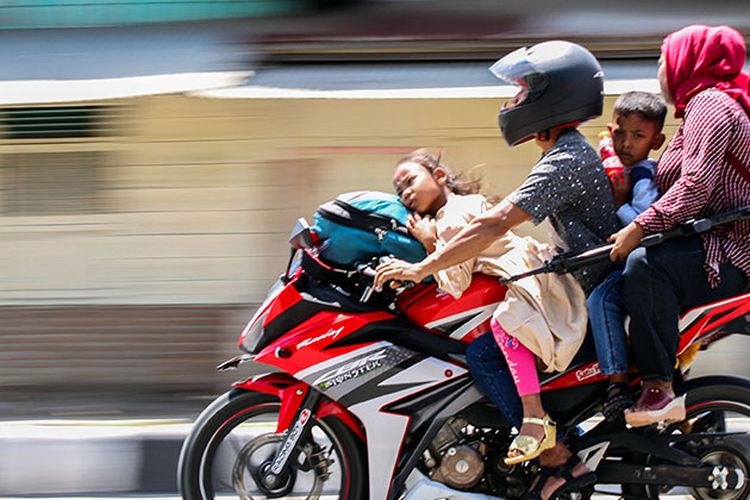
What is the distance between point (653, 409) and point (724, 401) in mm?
321

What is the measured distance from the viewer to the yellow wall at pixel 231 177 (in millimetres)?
5922

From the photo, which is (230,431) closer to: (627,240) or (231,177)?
(627,240)

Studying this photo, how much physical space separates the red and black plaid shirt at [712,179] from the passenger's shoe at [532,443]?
0.66 metres

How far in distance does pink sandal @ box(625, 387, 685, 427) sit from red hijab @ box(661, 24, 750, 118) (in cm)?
85

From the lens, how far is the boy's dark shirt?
11.6 ft

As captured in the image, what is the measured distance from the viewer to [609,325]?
3605 mm

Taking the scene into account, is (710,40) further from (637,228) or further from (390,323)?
(390,323)

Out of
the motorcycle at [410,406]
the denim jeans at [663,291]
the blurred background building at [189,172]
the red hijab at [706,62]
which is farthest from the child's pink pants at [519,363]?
the blurred background building at [189,172]

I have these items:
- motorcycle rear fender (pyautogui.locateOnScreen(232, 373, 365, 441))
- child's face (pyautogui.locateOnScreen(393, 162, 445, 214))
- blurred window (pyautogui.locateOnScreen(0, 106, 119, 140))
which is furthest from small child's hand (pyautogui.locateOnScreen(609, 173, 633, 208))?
blurred window (pyautogui.locateOnScreen(0, 106, 119, 140))

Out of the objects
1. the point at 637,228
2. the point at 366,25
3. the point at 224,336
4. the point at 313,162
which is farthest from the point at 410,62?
the point at 637,228

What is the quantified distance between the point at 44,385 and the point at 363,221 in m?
2.93

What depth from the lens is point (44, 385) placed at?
236 inches

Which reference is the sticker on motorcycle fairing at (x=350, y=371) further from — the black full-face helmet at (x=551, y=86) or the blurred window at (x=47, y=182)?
the blurred window at (x=47, y=182)

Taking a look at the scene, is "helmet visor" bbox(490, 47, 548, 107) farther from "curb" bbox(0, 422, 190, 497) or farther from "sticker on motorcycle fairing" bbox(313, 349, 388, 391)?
"curb" bbox(0, 422, 190, 497)
